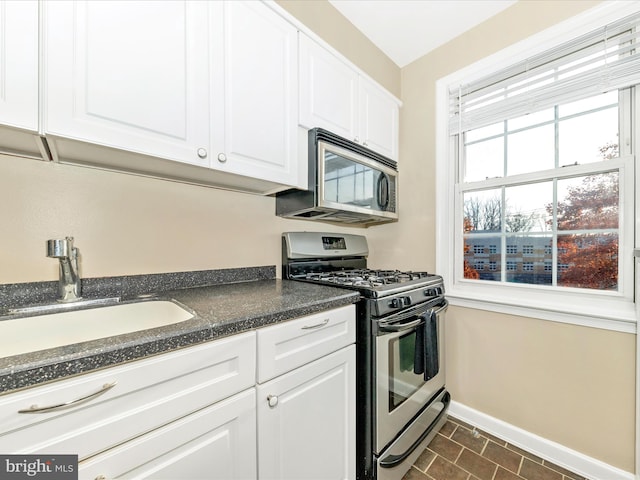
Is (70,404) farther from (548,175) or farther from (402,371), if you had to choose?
(548,175)

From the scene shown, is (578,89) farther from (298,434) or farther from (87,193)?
(87,193)

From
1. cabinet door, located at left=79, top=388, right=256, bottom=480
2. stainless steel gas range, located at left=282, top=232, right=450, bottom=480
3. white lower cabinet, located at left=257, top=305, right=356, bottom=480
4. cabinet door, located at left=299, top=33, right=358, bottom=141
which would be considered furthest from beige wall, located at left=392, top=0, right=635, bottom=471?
cabinet door, located at left=79, top=388, right=256, bottom=480

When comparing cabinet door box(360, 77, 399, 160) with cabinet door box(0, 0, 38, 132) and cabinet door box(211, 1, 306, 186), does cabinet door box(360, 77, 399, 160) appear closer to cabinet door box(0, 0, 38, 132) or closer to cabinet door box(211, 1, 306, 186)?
cabinet door box(211, 1, 306, 186)

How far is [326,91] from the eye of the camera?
1.59 meters

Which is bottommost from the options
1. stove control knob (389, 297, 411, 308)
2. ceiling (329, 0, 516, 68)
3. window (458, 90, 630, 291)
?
stove control knob (389, 297, 411, 308)

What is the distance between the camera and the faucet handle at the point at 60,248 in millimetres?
952

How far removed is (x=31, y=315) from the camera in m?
0.91

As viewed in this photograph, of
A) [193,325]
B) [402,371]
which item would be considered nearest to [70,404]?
[193,325]

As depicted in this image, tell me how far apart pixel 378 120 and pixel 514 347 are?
174 cm

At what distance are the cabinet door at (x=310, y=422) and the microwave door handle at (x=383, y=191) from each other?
1.11 meters

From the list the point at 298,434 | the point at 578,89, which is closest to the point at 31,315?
the point at 298,434

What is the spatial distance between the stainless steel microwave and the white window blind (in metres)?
0.65

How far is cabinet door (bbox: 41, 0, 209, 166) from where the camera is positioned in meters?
0.83

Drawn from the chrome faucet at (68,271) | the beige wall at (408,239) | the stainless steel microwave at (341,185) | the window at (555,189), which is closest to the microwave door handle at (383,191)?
the stainless steel microwave at (341,185)
